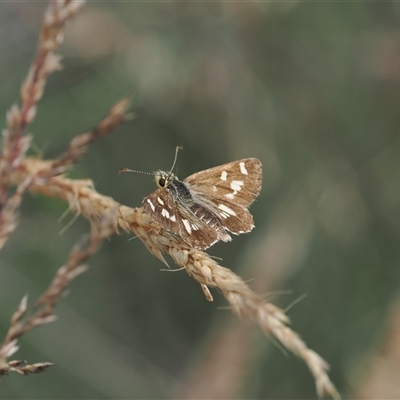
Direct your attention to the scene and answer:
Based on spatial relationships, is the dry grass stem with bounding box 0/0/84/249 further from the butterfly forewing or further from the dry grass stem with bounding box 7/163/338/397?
the butterfly forewing

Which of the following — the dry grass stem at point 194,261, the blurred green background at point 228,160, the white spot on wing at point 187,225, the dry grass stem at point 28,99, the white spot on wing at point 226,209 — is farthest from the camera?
the blurred green background at point 228,160

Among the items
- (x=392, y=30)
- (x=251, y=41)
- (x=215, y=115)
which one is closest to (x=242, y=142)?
(x=215, y=115)

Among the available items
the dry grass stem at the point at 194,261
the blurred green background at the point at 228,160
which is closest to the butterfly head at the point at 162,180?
the dry grass stem at the point at 194,261

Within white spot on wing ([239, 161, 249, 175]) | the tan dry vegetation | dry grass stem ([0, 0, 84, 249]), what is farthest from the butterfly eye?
dry grass stem ([0, 0, 84, 249])

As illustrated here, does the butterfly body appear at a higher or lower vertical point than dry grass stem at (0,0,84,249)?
lower

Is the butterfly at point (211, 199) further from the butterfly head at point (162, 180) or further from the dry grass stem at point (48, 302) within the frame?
the dry grass stem at point (48, 302)

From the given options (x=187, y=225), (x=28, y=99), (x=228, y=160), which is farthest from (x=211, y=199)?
(x=228, y=160)

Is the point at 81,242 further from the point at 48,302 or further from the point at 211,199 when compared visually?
the point at 211,199

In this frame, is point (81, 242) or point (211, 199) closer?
point (81, 242)

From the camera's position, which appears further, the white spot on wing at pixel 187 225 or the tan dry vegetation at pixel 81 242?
the white spot on wing at pixel 187 225
